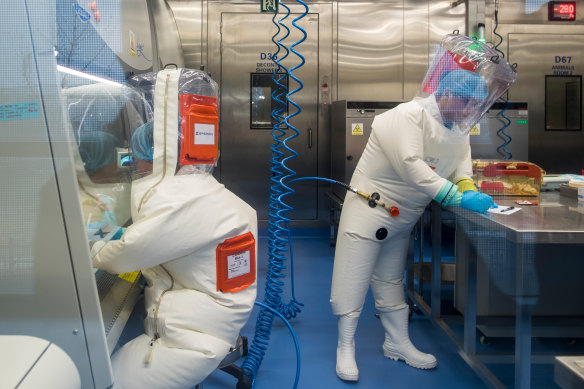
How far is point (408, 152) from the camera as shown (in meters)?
1.77

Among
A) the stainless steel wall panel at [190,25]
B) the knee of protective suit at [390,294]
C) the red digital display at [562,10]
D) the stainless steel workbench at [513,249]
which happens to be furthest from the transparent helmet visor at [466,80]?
the stainless steel wall panel at [190,25]

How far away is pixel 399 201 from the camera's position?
193 cm

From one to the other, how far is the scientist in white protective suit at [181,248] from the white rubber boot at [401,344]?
96 cm

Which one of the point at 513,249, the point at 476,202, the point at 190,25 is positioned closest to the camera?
the point at 513,249

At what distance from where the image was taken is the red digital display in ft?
13.5

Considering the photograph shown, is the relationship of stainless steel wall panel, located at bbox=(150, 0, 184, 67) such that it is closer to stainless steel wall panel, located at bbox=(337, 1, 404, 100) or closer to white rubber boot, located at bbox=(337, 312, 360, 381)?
white rubber boot, located at bbox=(337, 312, 360, 381)

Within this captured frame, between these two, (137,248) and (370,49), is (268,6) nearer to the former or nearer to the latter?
(370,49)

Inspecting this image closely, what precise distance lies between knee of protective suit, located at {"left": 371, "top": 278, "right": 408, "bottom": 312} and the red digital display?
340 centimetres

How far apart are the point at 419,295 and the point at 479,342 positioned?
43 cm

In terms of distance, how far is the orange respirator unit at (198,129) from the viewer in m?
1.22

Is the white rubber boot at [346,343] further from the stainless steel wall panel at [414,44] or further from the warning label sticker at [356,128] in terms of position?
the stainless steel wall panel at [414,44]

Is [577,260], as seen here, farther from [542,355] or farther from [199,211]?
[199,211]

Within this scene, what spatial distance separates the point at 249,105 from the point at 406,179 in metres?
2.95

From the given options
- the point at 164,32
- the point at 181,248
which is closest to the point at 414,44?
the point at 164,32
